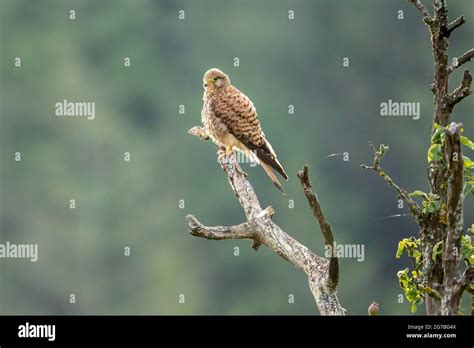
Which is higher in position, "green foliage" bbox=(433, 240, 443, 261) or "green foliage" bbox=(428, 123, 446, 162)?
"green foliage" bbox=(428, 123, 446, 162)

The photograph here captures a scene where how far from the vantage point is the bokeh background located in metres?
24.2

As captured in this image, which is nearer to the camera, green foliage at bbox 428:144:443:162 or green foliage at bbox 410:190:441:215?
green foliage at bbox 428:144:443:162

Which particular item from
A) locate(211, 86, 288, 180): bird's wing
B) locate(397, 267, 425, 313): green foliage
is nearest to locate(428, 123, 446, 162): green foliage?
locate(397, 267, 425, 313): green foliage

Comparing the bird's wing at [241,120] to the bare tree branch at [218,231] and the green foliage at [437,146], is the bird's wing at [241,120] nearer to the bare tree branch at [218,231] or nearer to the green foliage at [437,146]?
the bare tree branch at [218,231]

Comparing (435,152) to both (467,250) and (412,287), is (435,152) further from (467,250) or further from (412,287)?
(412,287)

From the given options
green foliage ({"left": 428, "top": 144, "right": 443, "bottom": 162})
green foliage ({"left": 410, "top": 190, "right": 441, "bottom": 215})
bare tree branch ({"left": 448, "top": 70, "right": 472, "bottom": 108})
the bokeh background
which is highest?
the bokeh background

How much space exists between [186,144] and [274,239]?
2203 centimetres

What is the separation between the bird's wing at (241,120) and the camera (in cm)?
715

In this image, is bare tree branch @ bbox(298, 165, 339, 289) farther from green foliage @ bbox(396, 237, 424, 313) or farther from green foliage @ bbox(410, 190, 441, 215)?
green foliage @ bbox(410, 190, 441, 215)

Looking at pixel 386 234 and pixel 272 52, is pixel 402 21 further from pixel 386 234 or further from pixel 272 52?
pixel 386 234

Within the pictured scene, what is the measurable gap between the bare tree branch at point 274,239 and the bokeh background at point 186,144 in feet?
52.9

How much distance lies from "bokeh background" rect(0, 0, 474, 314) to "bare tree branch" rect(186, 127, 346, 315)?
634 inches
